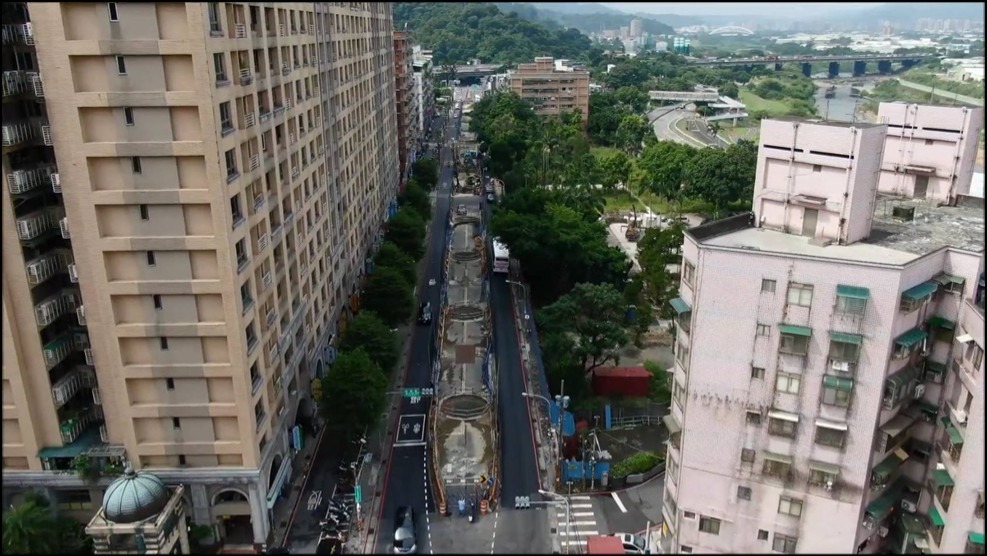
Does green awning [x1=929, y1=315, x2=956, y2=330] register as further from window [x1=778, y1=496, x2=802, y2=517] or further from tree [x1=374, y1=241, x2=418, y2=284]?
tree [x1=374, y1=241, x2=418, y2=284]

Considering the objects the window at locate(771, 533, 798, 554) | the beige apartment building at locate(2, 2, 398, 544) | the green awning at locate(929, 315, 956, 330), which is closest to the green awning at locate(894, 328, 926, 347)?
the green awning at locate(929, 315, 956, 330)

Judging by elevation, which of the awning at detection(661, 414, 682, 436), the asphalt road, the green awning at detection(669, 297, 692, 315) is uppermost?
the green awning at detection(669, 297, 692, 315)

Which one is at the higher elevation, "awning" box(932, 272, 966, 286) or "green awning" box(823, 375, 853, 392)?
"awning" box(932, 272, 966, 286)

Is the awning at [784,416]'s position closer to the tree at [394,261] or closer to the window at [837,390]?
the window at [837,390]

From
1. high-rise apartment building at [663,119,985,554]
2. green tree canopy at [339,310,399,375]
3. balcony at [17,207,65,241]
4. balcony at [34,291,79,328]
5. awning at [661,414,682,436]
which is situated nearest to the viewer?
high-rise apartment building at [663,119,985,554]

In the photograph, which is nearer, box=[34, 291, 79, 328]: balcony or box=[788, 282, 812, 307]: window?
box=[788, 282, 812, 307]: window

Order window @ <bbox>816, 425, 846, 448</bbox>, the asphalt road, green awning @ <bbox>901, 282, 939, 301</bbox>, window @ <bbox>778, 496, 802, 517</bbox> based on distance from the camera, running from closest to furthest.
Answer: green awning @ <bbox>901, 282, 939, 301</bbox>
window @ <bbox>816, 425, 846, 448</bbox>
window @ <bbox>778, 496, 802, 517</bbox>
the asphalt road

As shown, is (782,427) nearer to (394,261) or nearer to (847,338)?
(847,338)

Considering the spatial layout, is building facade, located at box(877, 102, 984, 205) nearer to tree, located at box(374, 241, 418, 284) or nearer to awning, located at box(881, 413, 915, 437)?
awning, located at box(881, 413, 915, 437)
